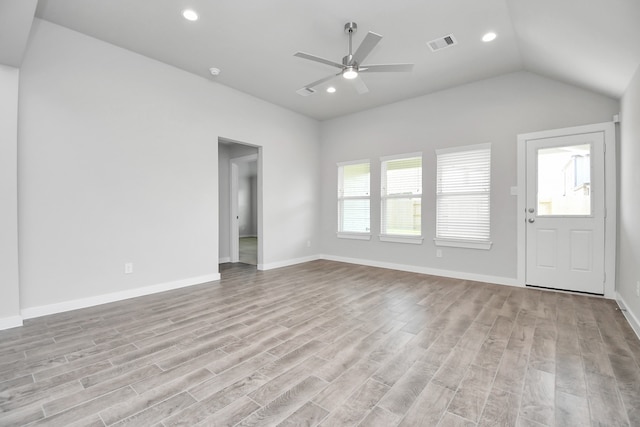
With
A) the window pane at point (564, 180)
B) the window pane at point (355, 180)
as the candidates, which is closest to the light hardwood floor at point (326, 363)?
the window pane at point (564, 180)

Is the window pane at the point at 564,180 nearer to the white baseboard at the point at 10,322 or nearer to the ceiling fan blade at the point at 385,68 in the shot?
the ceiling fan blade at the point at 385,68

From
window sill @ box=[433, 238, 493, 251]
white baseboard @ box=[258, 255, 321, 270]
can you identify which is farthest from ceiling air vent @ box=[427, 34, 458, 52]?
white baseboard @ box=[258, 255, 321, 270]

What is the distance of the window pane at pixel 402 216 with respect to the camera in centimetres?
516

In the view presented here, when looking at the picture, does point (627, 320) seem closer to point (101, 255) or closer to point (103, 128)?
point (101, 255)

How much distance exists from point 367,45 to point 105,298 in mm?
4058

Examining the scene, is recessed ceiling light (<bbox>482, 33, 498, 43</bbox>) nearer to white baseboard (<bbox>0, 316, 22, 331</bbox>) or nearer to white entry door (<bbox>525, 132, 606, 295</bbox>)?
white entry door (<bbox>525, 132, 606, 295</bbox>)

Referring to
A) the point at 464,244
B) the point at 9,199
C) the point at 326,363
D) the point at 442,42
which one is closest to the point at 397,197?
the point at 464,244

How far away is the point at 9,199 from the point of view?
2684 mm

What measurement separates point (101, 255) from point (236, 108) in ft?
9.69

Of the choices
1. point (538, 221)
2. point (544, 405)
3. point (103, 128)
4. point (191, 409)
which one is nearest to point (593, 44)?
point (538, 221)

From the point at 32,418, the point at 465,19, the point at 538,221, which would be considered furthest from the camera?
the point at 538,221

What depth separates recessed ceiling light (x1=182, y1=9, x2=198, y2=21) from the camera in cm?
287

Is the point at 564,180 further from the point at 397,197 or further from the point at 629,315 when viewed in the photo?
the point at 397,197

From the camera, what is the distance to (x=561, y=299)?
11.6 ft
